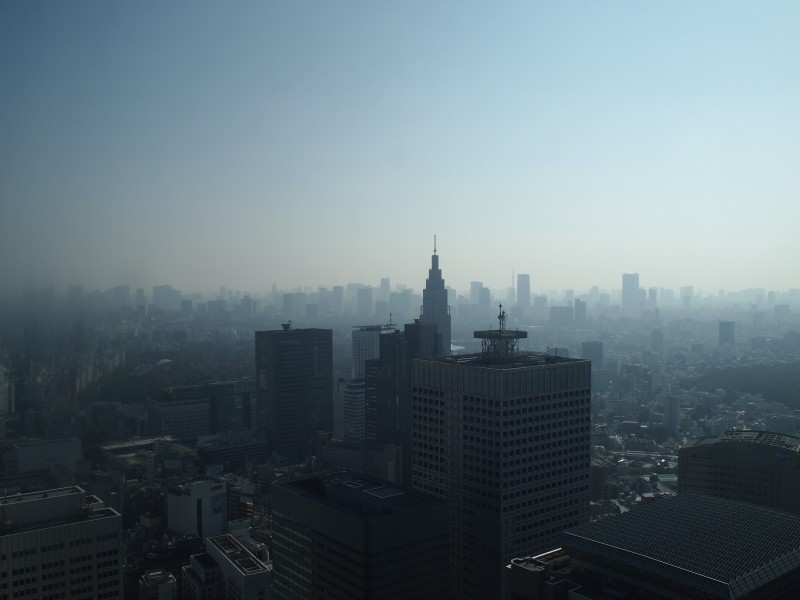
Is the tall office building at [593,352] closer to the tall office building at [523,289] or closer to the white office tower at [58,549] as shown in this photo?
the tall office building at [523,289]

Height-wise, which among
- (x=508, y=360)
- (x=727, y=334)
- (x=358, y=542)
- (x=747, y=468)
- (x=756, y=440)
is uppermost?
(x=508, y=360)

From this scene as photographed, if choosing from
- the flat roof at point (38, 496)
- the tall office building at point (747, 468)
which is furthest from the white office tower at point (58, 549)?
the tall office building at point (747, 468)

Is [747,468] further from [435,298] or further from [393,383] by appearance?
[435,298]

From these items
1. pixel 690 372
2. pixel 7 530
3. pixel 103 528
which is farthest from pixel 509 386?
pixel 690 372

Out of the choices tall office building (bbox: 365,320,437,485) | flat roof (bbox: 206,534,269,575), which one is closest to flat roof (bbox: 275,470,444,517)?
flat roof (bbox: 206,534,269,575)

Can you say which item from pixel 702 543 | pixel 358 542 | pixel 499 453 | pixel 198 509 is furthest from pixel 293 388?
pixel 702 543

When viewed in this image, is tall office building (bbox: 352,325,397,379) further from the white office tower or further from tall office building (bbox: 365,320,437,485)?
the white office tower

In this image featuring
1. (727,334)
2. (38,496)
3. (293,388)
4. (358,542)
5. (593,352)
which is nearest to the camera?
(358,542)
